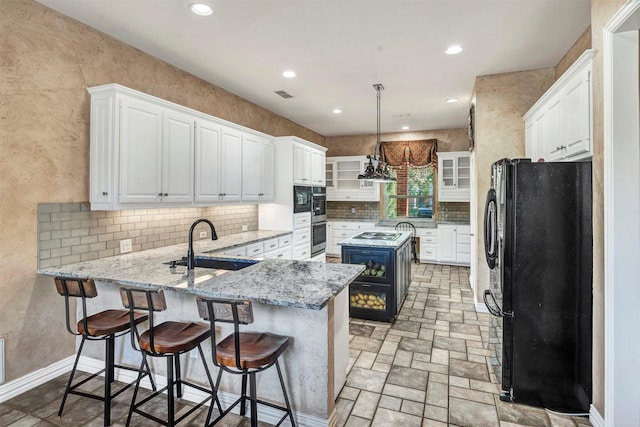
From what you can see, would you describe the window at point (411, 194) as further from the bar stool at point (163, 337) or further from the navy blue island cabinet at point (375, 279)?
the bar stool at point (163, 337)

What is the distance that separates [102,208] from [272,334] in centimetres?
190

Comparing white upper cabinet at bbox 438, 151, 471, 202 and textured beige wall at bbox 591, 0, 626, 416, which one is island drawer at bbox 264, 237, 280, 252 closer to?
textured beige wall at bbox 591, 0, 626, 416

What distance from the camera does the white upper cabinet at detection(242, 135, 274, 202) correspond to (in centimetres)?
461

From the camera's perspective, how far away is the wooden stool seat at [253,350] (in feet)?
5.78

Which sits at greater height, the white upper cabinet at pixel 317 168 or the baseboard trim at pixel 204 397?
the white upper cabinet at pixel 317 168

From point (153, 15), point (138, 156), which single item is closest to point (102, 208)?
point (138, 156)

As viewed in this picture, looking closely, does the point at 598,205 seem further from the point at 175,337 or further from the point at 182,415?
the point at 182,415

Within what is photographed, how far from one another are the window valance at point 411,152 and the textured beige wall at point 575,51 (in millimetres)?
3691

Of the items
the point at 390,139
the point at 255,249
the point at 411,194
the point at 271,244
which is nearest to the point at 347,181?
the point at 390,139

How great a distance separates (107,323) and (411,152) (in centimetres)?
690

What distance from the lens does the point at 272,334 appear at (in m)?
2.11

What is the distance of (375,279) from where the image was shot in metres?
3.93

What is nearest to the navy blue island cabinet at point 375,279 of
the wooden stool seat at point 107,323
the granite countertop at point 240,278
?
the granite countertop at point 240,278

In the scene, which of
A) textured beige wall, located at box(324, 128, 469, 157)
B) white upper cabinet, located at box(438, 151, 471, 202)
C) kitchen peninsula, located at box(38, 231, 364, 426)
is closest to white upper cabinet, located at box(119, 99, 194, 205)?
kitchen peninsula, located at box(38, 231, 364, 426)
